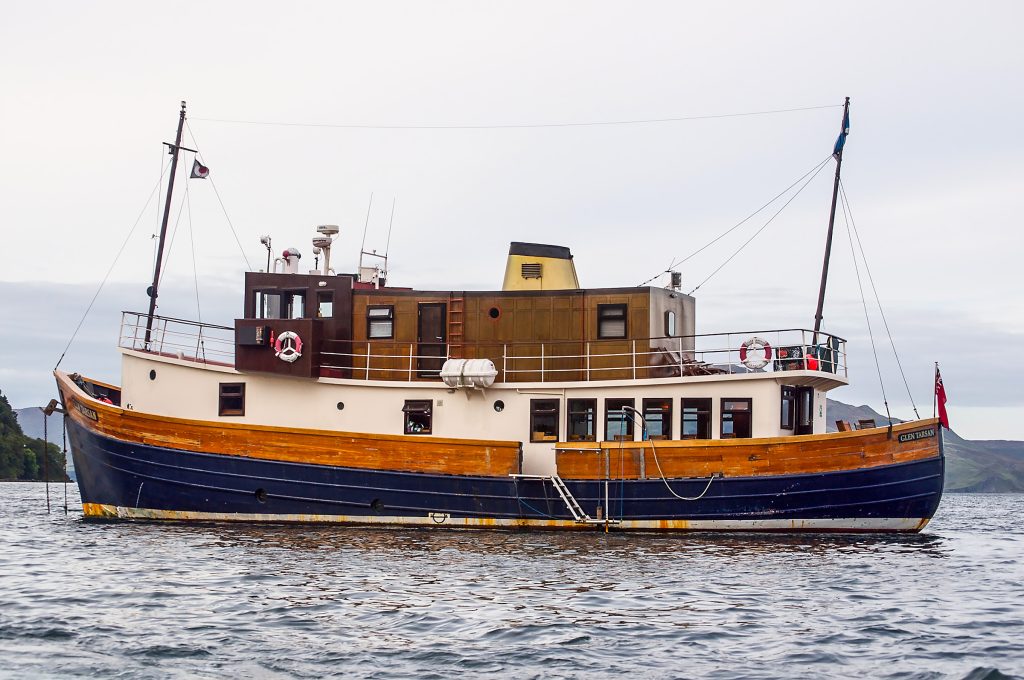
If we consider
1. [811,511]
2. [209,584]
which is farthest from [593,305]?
[209,584]

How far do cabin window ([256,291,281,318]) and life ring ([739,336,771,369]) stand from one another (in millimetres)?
11116

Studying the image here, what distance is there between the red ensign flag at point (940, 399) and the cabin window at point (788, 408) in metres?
3.13

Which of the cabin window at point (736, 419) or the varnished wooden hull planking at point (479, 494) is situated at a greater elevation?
the cabin window at point (736, 419)

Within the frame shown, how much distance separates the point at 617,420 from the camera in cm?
2600

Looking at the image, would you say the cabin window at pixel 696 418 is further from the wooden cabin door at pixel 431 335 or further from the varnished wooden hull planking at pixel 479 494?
the wooden cabin door at pixel 431 335

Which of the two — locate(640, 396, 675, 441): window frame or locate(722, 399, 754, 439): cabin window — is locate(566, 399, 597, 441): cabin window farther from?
locate(722, 399, 754, 439): cabin window

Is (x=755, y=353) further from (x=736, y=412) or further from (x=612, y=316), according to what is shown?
(x=612, y=316)

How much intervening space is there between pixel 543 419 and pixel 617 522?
3.04m

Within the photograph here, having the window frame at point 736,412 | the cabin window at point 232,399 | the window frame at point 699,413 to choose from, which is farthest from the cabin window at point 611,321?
the cabin window at point 232,399

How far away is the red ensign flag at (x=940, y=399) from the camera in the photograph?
952 inches

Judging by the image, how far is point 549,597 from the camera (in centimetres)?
1634

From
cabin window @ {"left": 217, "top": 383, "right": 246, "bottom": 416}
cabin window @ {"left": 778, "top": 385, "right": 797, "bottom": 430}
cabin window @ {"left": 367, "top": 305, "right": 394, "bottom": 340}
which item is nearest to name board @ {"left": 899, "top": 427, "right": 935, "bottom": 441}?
cabin window @ {"left": 778, "top": 385, "right": 797, "bottom": 430}

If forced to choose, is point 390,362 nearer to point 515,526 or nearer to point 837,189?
point 515,526

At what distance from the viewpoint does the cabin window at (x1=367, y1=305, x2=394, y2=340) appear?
27.5 meters
